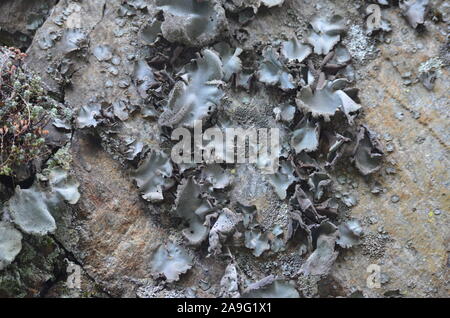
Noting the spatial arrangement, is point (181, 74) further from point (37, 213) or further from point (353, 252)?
point (353, 252)

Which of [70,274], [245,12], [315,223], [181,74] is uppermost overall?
[245,12]

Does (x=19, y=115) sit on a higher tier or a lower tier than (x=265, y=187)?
higher

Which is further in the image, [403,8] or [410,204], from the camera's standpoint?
[403,8]

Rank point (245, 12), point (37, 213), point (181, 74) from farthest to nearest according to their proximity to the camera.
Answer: point (245, 12), point (181, 74), point (37, 213)

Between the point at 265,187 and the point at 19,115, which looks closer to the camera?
the point at 19,115

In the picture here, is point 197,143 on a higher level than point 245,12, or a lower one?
lower

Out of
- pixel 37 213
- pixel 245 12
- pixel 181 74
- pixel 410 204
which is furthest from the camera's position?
pixel 245 12

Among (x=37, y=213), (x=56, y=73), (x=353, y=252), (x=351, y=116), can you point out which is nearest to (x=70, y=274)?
(x=37, y=213)
